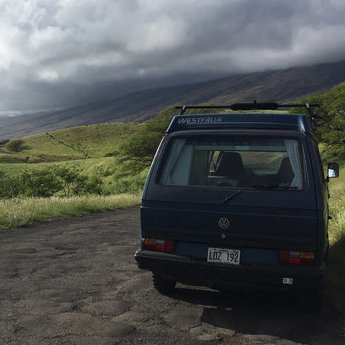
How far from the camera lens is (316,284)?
4242 millimetres

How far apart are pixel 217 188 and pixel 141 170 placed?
146 feet

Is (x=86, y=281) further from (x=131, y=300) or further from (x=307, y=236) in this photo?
(x=307, y=236)

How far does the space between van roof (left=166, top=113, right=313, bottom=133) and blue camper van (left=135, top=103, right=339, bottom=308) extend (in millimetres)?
12

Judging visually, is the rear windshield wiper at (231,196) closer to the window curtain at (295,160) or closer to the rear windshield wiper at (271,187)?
the rear windshield wiper at (271,187)

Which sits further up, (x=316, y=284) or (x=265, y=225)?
(x=265, y=225)

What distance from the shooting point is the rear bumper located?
4223 millimetres

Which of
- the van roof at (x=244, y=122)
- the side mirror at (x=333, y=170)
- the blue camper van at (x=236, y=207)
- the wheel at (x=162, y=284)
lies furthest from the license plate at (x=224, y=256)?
the side mirror at (x=333, y=170)

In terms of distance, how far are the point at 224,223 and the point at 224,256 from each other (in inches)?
14.5

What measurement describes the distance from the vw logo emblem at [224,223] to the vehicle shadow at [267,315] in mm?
1022

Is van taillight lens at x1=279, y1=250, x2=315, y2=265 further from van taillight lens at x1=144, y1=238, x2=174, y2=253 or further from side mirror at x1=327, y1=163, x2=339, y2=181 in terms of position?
side mirror at x1=327, y1=163, x2=339, y2=181

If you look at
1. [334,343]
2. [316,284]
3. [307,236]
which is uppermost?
[307,236]

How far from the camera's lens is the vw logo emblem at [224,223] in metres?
4.41

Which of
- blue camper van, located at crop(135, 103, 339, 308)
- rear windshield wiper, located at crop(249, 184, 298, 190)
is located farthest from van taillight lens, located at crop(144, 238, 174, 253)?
rear windshield wiper, located at crop(249, 184, 298, 190)

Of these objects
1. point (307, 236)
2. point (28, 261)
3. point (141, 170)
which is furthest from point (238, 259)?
point (141, 170)
